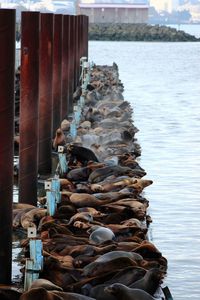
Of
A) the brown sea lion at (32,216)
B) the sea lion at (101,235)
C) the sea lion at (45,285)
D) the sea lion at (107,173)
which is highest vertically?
the sea lion at (45,285)

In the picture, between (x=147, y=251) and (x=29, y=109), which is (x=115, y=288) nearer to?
(x=147, y=251)

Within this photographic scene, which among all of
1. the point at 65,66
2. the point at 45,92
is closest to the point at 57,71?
the point at 65,66

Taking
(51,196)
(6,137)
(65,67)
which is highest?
(6,137)

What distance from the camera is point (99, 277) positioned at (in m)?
8.14

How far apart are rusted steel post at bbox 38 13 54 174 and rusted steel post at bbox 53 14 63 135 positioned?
9.92 ft

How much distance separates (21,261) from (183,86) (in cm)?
3016

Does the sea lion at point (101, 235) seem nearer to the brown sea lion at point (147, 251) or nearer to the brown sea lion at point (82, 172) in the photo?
the brown sea lion at point (147, 251)

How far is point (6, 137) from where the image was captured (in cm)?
858

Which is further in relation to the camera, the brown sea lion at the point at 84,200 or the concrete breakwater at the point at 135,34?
the concrete breakwater at the point at 135,34

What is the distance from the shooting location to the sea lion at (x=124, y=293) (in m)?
7.47

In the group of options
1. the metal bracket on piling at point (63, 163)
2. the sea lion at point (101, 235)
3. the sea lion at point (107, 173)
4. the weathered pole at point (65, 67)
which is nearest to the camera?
the sea lion at point (101, 235)

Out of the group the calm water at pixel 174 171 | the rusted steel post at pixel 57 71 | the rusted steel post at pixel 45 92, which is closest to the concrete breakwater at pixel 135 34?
the calm water at pixel 174 171

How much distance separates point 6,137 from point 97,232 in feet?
4.60

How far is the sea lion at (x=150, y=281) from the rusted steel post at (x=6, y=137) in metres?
1.13
